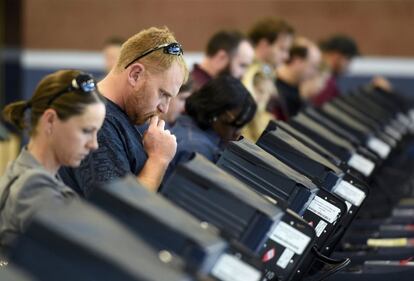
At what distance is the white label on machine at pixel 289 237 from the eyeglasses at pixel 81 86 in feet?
2.13

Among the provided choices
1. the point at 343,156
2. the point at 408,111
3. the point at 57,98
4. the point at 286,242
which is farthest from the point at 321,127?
the point at 408,111

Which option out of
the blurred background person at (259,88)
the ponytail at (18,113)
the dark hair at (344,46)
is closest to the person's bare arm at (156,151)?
the ponytail at (18,113)

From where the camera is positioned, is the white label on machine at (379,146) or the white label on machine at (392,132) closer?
the white label on machine at (379,146)

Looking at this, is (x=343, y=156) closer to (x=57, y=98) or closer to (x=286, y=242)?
(x=286, y=242)

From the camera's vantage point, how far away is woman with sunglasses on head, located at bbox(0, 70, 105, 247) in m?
2.96

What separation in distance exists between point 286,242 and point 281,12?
34.7 ft

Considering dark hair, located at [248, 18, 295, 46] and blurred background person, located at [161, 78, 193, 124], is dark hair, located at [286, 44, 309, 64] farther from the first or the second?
blurred background person, located at [161, 78, 193, 124]

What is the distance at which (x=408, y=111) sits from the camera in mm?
9836

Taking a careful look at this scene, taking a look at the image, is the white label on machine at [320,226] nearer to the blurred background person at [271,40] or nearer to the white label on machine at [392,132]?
the blurred background person at [271,40]

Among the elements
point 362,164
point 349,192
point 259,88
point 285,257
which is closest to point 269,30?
point 259,88

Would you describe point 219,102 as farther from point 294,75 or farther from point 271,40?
point 294,75

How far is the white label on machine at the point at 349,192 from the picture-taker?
414 cm

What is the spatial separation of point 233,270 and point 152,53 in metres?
1.19

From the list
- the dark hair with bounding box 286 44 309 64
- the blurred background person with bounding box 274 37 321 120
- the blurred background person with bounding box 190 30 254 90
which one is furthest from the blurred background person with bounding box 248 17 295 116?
the blurred background person with bounding box 190 30 254 90
